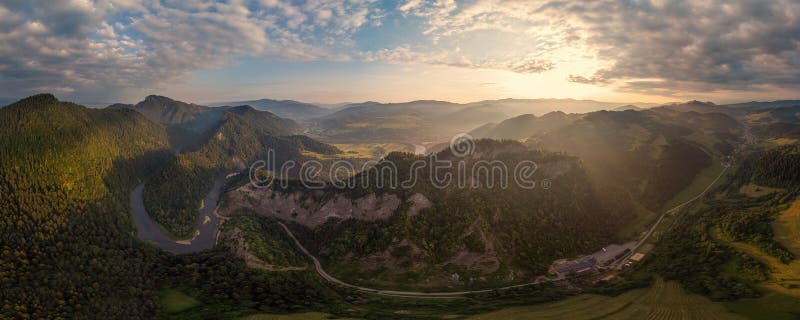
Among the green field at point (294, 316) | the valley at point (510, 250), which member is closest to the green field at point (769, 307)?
the valley at point (510, 250)

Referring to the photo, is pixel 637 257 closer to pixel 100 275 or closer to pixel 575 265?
pixel 575 265

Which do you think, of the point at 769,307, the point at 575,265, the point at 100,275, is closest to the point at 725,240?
the point at 769,307

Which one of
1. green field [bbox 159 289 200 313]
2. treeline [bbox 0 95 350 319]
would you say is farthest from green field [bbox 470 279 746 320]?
green field [bbox 159 289 200 313]

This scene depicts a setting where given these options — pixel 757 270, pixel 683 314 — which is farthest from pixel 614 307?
pixel 757 270

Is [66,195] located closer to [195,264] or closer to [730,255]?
[195,264]

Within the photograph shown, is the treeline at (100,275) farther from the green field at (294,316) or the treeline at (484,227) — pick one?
the treeline at (484,227)

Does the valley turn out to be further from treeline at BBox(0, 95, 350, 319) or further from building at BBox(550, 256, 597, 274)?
treeline at BBox(0, 95, 350, 319)
